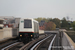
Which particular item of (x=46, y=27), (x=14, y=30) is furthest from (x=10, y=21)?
(x=14, y=30)

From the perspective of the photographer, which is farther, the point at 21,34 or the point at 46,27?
the point at 46,27

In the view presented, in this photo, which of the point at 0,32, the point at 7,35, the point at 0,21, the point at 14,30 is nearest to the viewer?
the point at 0,32

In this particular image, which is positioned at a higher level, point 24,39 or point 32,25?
point 32,25

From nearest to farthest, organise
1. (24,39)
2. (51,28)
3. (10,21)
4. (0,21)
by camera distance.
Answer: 1. (24,39)
2. (0,21)
3. (10,21)
4. (51,28)

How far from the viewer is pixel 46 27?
627 ft

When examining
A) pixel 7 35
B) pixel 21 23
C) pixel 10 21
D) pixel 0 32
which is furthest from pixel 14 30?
pixel 10 21

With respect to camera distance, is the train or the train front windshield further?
the train front windshield

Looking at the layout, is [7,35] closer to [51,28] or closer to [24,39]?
[24,39]

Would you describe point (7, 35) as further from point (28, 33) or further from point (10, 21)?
point (10, 21)

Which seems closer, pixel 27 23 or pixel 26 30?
pixel 26 30

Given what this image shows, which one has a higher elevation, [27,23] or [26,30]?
[27,23]

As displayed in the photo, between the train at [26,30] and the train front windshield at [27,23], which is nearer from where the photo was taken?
the train at [26,30]

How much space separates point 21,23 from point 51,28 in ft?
537

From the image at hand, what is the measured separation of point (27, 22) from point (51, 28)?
164 m
